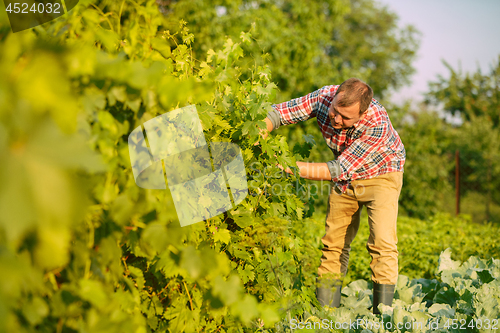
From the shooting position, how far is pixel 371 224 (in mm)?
2729

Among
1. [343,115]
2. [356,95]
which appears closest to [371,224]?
[343,115]

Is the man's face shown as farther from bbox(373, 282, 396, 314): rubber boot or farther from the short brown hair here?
bbox(373, 282, 396, 314): rubber boot

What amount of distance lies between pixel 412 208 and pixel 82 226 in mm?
8772

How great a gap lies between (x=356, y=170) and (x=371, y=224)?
43 centimetres

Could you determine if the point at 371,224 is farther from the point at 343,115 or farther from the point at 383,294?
the point at 343,115

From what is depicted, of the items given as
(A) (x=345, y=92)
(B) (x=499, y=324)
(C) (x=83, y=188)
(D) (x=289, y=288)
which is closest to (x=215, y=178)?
(D) (x=289, y=288)

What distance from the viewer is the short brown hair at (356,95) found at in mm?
2504

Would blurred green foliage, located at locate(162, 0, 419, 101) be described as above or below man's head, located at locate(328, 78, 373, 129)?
above

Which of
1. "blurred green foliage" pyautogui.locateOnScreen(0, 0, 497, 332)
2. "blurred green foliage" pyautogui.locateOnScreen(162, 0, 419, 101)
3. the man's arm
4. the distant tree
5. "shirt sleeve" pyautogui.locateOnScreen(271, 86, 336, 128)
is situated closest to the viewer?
"blurred green foliage" pyautogui.locateOnScreen(0, 0, 497, 332)

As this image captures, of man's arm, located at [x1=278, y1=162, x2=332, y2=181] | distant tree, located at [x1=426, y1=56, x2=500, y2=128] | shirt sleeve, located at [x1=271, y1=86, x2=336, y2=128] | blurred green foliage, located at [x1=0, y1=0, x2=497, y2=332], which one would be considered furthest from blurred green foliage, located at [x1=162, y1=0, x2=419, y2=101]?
distant tree, located at [x1=426, y1=56, x2=500, y2=128]

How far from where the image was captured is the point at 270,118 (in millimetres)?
2629

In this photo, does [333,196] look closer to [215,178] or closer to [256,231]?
[256,231]

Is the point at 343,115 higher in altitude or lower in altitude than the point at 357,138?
higher

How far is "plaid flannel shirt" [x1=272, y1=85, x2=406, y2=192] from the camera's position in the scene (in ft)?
8.71
